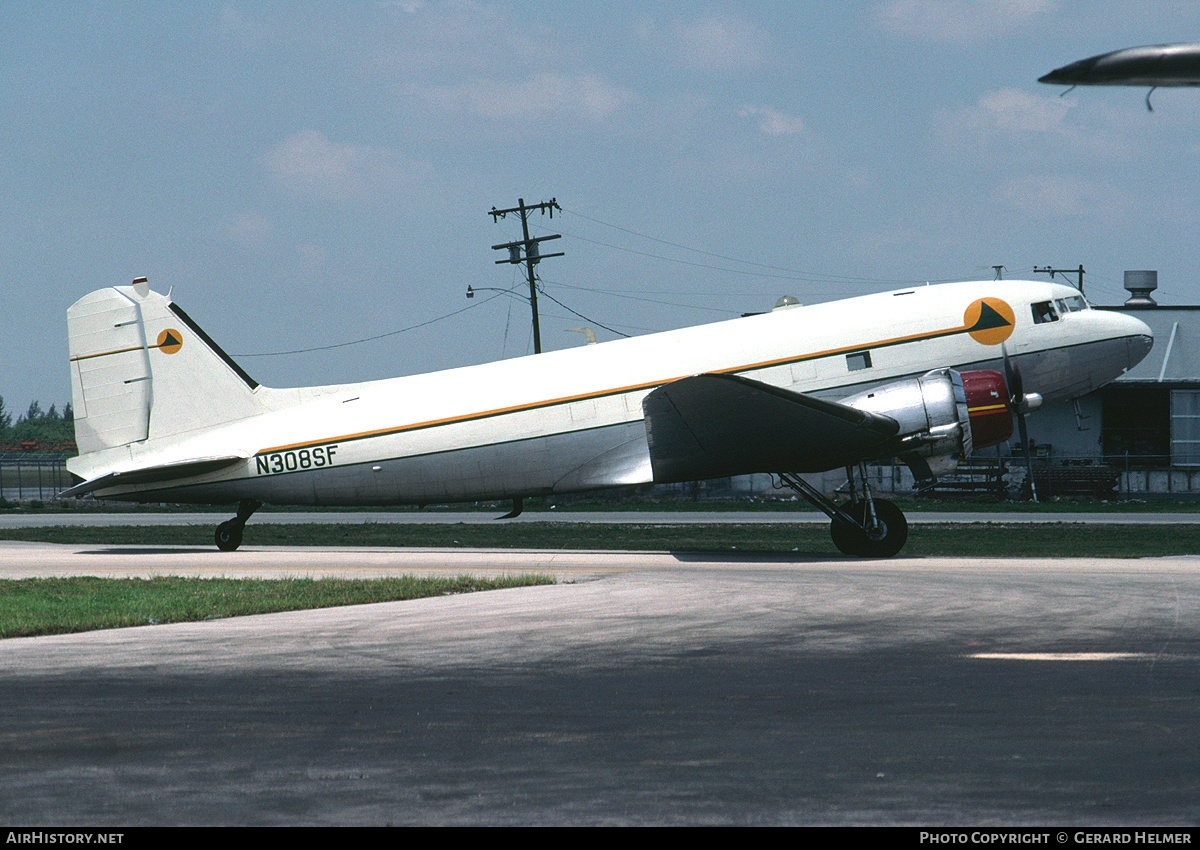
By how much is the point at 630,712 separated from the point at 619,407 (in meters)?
14.3

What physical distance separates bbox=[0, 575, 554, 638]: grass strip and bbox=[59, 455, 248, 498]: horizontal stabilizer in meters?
4.60

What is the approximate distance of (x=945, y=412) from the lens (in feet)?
68.8

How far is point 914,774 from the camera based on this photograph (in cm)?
658

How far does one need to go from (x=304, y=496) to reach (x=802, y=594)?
39.8ft

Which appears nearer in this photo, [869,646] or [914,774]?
[914,774]

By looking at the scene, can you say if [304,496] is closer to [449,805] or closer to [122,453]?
[122,453]

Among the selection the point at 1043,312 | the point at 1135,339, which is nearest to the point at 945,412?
the point at 1043,312

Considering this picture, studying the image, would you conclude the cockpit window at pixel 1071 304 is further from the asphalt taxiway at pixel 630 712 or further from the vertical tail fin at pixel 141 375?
the vertical tail fin at pixel 141 375

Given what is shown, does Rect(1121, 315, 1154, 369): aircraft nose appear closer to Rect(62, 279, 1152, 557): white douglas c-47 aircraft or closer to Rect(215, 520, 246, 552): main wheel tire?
Rect(62, 279, 1152, 557): white douglas c-47 aircraft

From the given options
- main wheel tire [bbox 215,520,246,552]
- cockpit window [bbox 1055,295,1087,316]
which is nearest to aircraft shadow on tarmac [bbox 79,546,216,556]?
main wheel tire [bbox 215,520,246,552]

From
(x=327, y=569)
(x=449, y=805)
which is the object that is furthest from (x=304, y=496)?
(x=449, y=805)

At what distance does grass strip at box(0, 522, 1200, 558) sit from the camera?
25.9m

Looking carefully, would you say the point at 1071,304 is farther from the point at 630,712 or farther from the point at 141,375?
the point at 141,375

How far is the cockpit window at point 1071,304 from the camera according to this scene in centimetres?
2252
